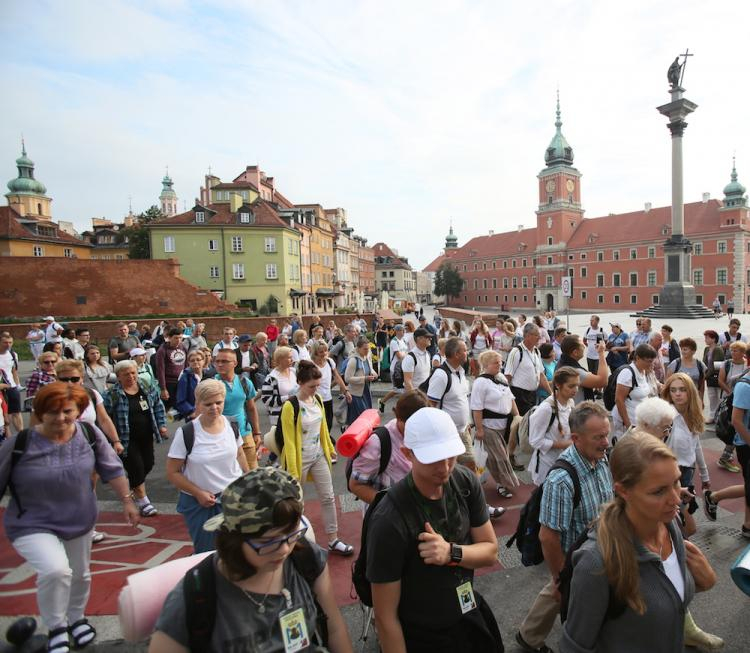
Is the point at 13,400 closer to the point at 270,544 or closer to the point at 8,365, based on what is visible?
the point at 8,365

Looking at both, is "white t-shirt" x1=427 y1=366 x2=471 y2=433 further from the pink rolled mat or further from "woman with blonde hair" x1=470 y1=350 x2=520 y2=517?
the pink rolled mat

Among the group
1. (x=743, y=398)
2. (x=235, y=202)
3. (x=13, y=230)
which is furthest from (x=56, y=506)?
(x=13, y=230)

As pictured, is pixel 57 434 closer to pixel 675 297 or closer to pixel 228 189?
pixel 675 297

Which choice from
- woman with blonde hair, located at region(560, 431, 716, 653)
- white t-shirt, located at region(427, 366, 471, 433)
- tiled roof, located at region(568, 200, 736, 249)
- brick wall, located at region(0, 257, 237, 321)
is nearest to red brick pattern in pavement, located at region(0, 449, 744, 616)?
white t-shirt, located at region(427, 366, 471, 433)

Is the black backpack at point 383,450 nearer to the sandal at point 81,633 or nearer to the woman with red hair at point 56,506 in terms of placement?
the woman with red hair at point 56,506

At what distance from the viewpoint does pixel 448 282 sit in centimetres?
10175

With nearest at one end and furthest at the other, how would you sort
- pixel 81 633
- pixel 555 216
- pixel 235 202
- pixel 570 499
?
pixel 570 499, pixel 81 633, pixel 235 202, pixel 555 216

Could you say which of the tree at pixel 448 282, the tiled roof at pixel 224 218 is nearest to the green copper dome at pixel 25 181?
the tiled roof at pixel 224 218

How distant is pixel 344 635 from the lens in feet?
6.70

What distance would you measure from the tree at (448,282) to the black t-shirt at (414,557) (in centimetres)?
10119

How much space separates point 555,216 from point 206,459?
288 feet

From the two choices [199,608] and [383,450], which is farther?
[383,450]

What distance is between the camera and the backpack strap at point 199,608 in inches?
66.2

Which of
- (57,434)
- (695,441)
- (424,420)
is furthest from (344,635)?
(695,441)
